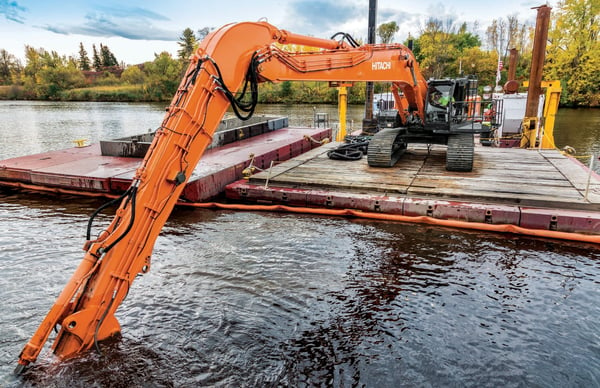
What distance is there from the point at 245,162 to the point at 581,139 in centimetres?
1903

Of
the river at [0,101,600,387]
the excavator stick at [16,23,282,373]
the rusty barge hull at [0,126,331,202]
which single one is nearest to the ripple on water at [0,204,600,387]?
the river at [0,101,600,387]

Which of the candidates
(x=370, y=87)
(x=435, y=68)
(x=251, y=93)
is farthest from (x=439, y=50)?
(x=251, y=93)

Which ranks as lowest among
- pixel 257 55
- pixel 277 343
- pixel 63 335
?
pixel 277 343

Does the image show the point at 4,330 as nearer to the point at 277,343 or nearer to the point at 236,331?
the point at 236,331

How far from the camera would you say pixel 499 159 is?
10.3 metres

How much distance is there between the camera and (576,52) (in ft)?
133

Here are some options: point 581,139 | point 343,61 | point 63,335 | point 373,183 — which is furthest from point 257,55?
point 581,139

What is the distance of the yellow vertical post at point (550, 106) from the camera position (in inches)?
476

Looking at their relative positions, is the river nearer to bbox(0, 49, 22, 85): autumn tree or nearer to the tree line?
the tree line

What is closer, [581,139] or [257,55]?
[257,55]

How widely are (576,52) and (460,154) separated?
43.0 meters

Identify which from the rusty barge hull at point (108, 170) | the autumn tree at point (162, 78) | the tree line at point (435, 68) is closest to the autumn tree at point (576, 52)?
the tree line at point (435, 68)

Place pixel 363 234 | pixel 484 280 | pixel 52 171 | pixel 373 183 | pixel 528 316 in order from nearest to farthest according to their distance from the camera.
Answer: pixel 528 316, pixel 484 280, pixel 363 234, pixel 373 183, pixel 52 171

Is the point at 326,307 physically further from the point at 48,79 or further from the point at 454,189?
the point at 48,79
